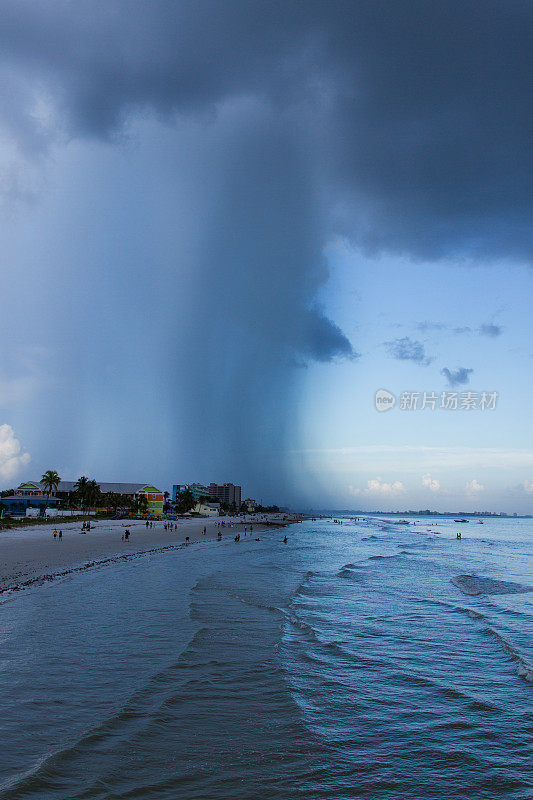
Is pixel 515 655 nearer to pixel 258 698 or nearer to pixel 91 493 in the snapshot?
pixel 258 698

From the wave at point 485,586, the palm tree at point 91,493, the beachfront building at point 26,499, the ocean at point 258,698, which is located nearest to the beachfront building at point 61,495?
the beachfront building at point 26,499

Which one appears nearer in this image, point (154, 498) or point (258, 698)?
point (258, 698)

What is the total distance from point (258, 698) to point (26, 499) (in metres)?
137

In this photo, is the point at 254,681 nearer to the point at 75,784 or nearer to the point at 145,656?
the point at 145,656

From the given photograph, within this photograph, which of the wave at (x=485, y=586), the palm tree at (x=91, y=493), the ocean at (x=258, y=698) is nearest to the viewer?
the ocean at (x=258, y=698)

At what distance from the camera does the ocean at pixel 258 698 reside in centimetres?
890

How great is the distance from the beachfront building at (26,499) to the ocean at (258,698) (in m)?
112

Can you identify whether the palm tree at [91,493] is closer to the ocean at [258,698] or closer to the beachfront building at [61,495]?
the beachfront building at [61,495]

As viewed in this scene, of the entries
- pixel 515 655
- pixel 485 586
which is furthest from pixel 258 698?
pixel 485 586

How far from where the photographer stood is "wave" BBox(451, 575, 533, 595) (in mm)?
34656

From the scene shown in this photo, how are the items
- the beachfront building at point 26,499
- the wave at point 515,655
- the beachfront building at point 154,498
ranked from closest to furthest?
the wave at point 515,655 → the beachfront building at point 26,499 → the beachfront building at point 154,498

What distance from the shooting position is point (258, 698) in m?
12.7

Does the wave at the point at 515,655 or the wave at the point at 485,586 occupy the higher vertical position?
the wave at the point at 515,655

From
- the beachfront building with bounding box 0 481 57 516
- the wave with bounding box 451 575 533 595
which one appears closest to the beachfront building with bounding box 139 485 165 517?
the beachfront building with bounding box 0 481 57 516
